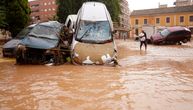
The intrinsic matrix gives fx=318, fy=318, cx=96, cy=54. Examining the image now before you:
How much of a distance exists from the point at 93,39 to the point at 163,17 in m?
53.2

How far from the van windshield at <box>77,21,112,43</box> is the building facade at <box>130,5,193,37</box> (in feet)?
151

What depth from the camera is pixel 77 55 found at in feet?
45.5

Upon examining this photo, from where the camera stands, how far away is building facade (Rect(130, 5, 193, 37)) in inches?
2482

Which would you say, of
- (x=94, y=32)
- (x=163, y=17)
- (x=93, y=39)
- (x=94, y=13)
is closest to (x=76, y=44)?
(x=93, y=39)

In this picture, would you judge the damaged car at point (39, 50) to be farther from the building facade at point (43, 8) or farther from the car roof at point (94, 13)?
the building facade at point (43, 8)

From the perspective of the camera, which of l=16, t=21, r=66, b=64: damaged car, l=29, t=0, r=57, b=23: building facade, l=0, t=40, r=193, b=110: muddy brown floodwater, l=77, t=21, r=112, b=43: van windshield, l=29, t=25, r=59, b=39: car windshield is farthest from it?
l=29, t=0, r=57, b=23: building facade

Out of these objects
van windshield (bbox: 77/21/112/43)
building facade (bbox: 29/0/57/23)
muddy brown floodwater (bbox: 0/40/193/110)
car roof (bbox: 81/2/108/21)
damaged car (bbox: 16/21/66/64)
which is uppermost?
building facade (bbox: 29/0/57/23)

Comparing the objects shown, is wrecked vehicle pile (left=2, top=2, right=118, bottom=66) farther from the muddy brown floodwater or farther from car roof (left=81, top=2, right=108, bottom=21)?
the muddy brown floodwater

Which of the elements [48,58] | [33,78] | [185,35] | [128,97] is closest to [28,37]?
[48,58]


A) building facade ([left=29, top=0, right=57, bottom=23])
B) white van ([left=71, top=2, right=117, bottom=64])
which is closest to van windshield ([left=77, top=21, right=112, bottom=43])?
white van ([left=71, top=2, right=117, bottom=64])

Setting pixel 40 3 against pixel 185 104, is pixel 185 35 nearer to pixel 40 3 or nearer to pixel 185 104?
pixel 185 104

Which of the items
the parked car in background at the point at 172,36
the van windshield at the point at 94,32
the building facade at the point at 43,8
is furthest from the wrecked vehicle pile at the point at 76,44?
the building facade at the point at 43,8

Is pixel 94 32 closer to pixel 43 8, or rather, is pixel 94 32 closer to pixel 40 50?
pixel 40 50

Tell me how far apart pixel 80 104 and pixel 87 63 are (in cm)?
636
